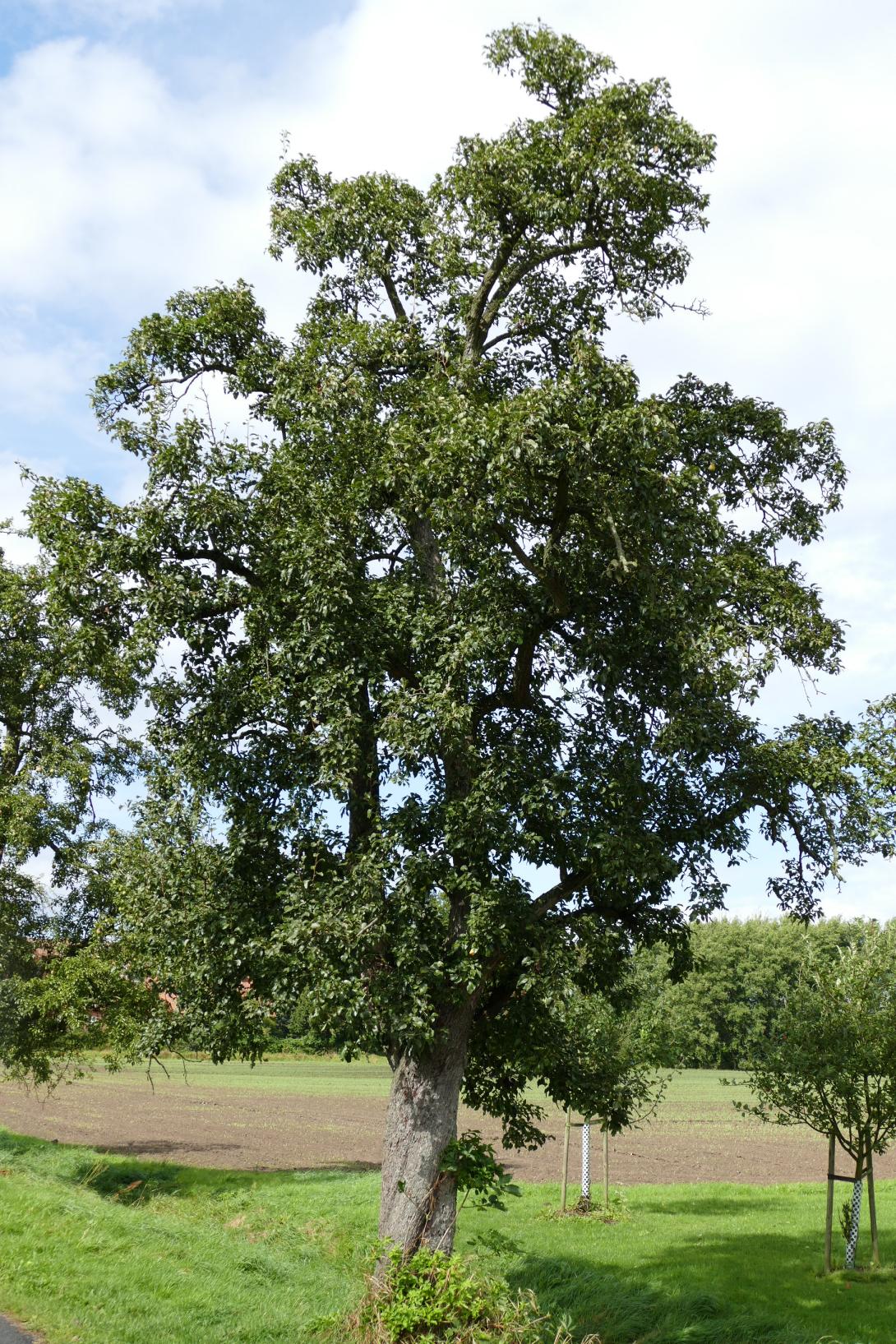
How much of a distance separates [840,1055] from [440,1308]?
37.8ft

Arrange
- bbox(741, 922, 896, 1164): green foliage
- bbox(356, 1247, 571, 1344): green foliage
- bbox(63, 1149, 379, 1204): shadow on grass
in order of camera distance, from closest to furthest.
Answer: bbox(356, 1247, 571, 1344): green foliage
bbox(741, 922, 896, 1164): green foliage
bbox(63, 1149, 379, 1204): shadow on grass

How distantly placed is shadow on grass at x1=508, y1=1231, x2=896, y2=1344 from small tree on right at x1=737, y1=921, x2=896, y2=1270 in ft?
4.76

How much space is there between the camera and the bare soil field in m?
36.7

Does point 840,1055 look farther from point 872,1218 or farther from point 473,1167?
point 473,1167

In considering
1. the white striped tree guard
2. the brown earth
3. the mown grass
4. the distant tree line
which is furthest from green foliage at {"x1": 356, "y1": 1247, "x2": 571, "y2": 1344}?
the distant tree line

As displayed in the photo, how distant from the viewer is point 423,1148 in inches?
553

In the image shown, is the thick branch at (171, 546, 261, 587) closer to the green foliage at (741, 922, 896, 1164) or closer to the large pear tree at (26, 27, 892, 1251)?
the large pear tree at (26, 27, 892, 1251)

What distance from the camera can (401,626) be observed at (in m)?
14.3

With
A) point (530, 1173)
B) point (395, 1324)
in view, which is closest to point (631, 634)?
point (395, 1324)

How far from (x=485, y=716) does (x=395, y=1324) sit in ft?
24.3

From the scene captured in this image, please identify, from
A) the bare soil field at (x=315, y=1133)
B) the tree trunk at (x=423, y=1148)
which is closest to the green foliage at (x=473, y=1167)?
the tree trunk at (x=423, y=1148)

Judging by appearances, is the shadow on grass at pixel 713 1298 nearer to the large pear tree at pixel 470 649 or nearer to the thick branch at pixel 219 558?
the large pear tree at pixel 470 649

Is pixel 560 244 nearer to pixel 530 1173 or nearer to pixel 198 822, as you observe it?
pixel 198 822

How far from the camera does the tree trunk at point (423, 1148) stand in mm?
13891
